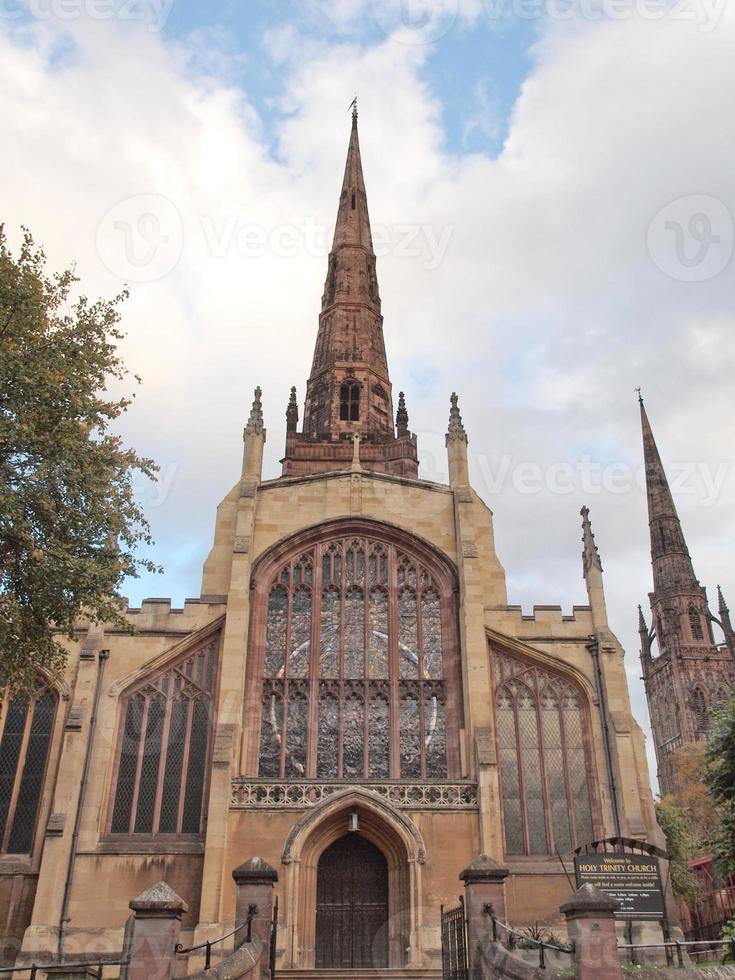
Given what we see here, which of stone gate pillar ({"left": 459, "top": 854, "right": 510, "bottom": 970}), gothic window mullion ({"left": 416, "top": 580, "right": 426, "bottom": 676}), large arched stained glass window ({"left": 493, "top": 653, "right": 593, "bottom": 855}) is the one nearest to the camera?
stone gate pillar ({"left": 459, "top": 854, "right": 510, "bottom": 970})

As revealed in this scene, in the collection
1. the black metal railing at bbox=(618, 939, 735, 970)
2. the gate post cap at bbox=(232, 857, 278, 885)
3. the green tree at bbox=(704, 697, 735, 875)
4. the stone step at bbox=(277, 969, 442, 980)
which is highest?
the green tree at bbox=(704, 697, 735, 875)

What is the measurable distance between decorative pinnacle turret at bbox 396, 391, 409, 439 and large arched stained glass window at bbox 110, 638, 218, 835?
1661cm

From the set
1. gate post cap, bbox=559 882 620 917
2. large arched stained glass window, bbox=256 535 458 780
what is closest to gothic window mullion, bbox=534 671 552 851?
large arched stained glass window, bbox=256 535 458 780

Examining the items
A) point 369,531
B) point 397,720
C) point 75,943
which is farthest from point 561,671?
point 75,943

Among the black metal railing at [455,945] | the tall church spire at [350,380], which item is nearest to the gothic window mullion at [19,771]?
the black metal railing at [455,945]

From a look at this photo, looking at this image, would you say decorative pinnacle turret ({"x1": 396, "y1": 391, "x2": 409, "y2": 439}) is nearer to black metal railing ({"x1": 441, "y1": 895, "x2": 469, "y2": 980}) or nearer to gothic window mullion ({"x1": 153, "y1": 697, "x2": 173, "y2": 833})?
gothic window mullion ({"x1": 153, "y1": 697, "x2": 173, "y2": 833})

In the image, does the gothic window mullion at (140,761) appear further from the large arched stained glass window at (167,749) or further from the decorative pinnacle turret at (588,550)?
the decorative pinnacle turret at (588,550)

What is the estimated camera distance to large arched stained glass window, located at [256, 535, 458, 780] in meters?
21.3

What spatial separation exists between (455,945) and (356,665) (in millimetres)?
8367

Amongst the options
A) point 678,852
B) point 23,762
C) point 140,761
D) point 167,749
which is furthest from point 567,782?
point 678,852

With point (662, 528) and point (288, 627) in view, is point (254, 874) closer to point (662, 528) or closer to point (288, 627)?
point (288, 627)

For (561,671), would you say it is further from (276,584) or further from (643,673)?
(643,673)

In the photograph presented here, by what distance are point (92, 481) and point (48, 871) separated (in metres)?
9.36

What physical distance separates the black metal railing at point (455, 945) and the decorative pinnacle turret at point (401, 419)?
22.9m
